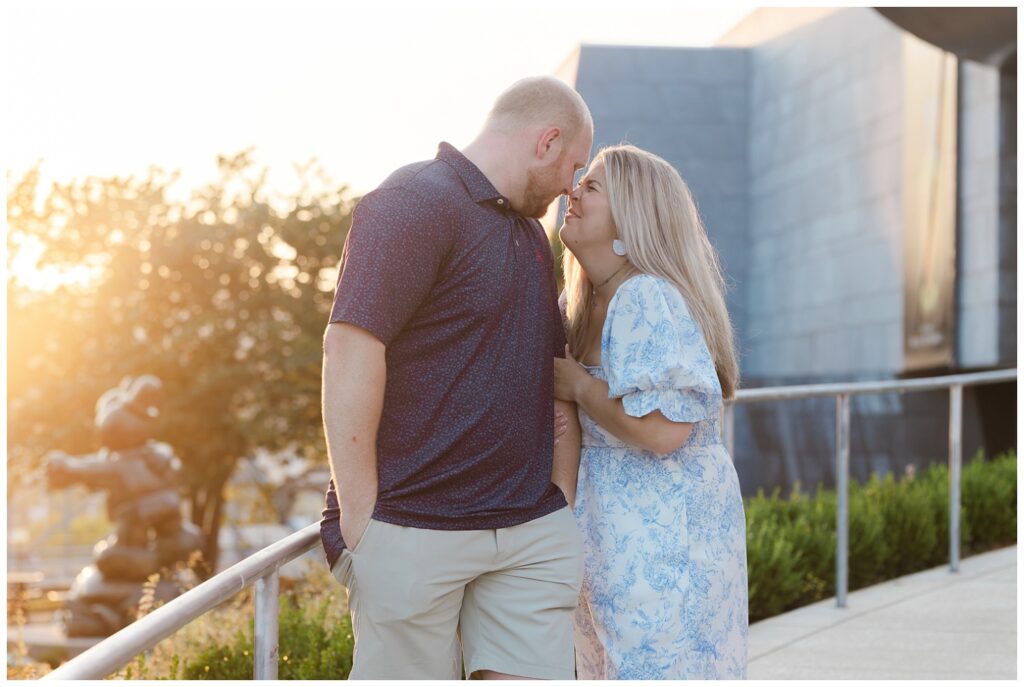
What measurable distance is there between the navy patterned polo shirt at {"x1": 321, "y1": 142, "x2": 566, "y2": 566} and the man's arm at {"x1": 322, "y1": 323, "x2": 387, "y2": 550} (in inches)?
1.3

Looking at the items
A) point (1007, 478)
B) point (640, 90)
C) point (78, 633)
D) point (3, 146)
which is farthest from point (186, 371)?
point (3, 146)

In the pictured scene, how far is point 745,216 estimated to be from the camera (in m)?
29.7

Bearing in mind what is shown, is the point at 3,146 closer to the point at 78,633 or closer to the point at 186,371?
the point at 78,633

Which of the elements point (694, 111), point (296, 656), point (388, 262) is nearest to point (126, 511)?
point (296, 656)

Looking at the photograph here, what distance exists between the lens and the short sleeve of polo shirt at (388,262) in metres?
2.34

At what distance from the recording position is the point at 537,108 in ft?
8.77

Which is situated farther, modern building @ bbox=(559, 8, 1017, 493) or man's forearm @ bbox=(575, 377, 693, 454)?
modern building @ bbox=(559, 8, 1017, 493)

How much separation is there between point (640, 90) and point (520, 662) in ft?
89.5

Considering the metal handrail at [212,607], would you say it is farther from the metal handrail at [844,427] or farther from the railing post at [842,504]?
the railing post at [842,504]

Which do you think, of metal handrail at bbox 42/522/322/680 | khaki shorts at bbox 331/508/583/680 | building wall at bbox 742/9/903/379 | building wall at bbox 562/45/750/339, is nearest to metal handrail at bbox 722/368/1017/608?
khaki shorts at bbox 331/508/583/680

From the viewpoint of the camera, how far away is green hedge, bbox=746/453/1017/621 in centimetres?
594


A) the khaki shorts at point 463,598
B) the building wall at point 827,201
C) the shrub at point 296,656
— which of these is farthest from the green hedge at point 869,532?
the building wall at point 827,201

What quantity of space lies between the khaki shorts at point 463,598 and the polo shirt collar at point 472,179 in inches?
28.4

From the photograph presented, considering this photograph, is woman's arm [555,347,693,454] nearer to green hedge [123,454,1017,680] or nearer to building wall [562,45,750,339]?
green hedge [123,454,1017,680]
